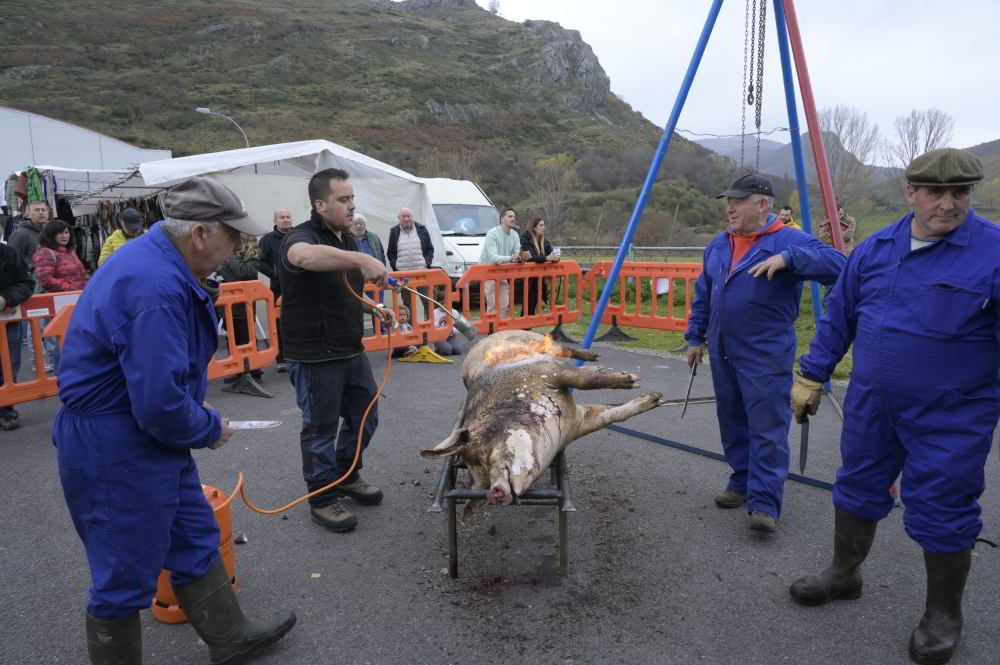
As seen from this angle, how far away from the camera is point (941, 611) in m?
2.44

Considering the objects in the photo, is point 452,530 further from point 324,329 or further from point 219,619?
point 324,329

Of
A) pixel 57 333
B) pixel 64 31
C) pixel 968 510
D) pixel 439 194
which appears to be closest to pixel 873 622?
pixel 968 510

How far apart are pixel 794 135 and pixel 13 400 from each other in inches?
276

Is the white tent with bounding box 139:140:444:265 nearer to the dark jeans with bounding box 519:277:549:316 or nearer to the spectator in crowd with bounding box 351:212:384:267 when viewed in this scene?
the spectator in crowd with bounding box 351:212:384:267

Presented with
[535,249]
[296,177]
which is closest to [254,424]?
[535,249]

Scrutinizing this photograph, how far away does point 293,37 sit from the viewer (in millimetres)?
75875

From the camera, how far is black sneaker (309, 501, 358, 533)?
3.44 meters

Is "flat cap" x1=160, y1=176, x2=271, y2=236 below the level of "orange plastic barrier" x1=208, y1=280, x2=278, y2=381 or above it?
above

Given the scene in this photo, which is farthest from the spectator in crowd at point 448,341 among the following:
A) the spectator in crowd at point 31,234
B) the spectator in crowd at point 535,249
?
the spectator in crowd at point 31,234

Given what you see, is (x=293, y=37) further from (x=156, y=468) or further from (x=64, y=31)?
(x=156, y=468)

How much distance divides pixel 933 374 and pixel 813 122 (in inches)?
116

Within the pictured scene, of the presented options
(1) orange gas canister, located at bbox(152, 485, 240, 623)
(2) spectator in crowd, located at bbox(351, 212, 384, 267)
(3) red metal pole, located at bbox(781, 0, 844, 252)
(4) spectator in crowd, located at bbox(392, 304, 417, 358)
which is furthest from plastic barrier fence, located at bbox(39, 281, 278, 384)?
(3) red metal pole, located at bbox(781, 0, 844, 252)

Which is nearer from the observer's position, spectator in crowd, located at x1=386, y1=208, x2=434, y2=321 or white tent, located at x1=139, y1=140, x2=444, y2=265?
spectator in crowd, located at x1=386, y1=208, x2=434, y2=321

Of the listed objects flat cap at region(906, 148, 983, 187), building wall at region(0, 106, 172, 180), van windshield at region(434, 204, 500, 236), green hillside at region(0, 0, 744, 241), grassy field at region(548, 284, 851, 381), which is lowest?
grassy field at region(548, 284, 851, 381)
